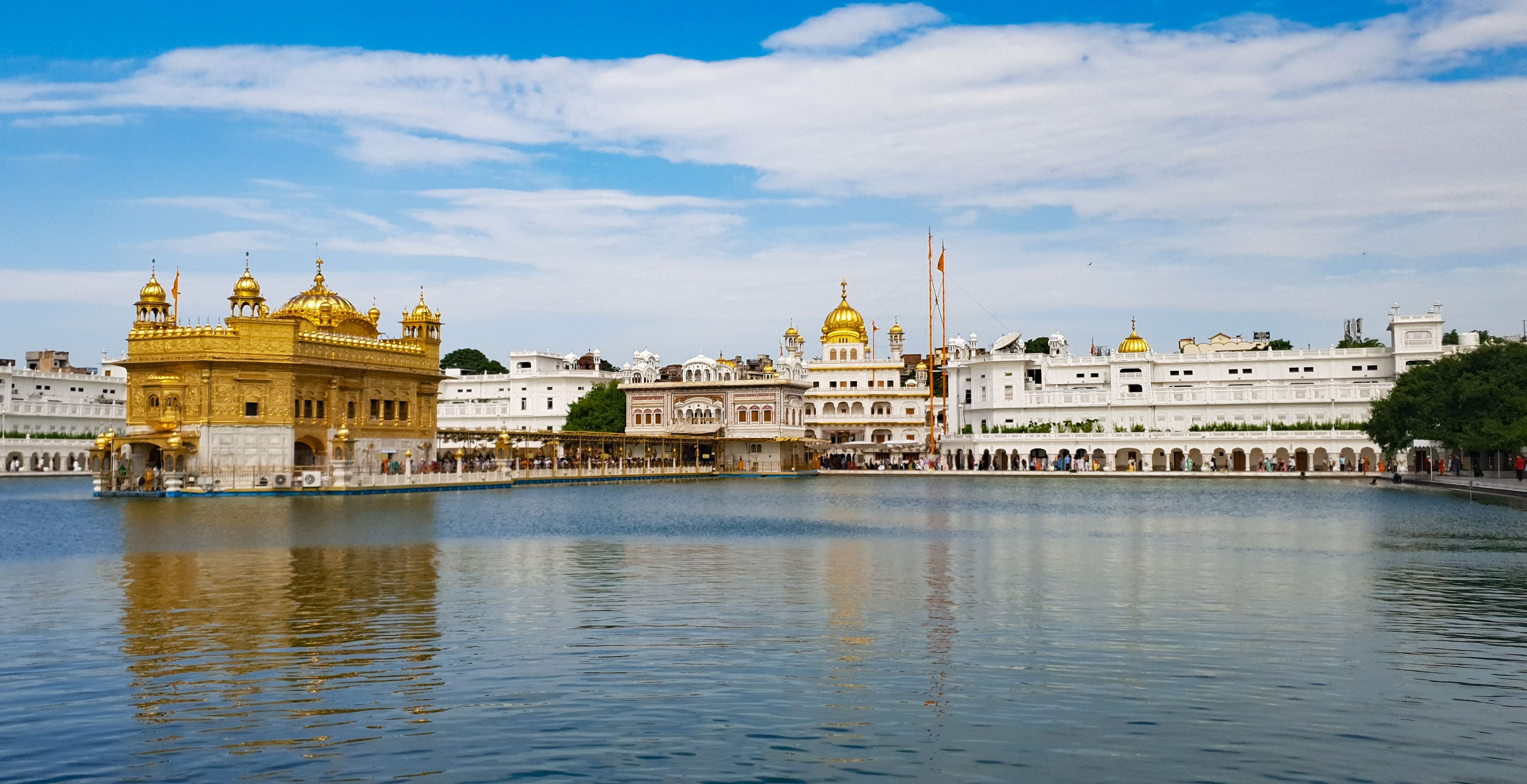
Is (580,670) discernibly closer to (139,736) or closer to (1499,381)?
(139,736)

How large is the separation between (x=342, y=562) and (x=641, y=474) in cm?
5831

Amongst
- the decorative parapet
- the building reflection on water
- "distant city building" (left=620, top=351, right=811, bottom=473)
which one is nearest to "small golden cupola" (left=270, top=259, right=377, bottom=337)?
the decorative parapet

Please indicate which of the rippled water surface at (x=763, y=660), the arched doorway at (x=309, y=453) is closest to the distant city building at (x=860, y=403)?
the arched doorway at (x=309, y=453)

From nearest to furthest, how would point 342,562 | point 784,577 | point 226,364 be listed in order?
point 784,577, point 342,562, point 226,364

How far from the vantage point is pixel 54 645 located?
46.4ft

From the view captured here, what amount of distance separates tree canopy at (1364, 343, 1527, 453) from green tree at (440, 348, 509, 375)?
91971 mm

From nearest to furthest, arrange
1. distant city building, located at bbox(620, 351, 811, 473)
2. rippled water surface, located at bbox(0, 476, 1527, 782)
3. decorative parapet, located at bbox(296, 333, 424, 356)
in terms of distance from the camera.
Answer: rippled water surface, located at bbox(0, 476, 1527, 782) → decorative parapet, located at bbox(296, 333, 424, 356) → distant city building, located at bbox(620, 351, 811, 473)

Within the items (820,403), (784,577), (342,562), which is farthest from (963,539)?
(820,403)

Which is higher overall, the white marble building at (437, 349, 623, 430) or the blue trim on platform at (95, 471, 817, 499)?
the white marble building at (437, 349, 623, 430)

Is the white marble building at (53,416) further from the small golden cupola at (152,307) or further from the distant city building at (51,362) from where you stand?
the small golden cupola at (152,307)

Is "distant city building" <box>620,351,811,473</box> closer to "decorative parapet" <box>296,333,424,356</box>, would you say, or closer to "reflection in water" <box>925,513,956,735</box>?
"decorative parapet" <box>296,333,424,356</box>

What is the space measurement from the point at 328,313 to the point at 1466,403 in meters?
55.9

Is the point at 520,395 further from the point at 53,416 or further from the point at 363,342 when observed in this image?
the point at 363,342

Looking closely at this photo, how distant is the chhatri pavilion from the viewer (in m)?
53.6
